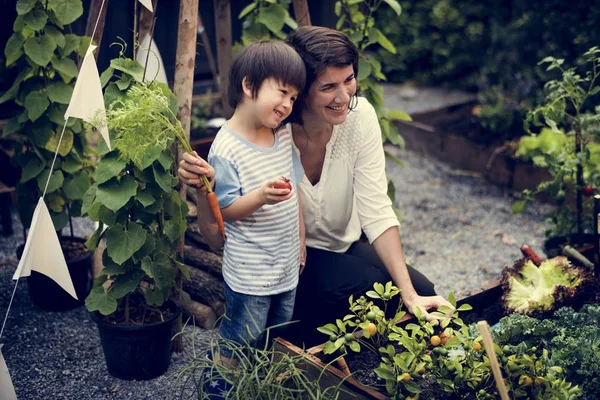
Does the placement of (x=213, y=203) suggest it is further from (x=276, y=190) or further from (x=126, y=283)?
(x=126, y=283)

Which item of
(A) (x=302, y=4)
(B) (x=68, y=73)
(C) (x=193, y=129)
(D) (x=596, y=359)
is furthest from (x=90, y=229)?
(D) (x=596, y=359)

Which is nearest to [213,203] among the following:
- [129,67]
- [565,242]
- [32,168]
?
[129,67]

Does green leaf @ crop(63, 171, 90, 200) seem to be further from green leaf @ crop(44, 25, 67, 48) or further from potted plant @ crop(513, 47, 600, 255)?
potted plant @ crop(513, 47, 600, 255)

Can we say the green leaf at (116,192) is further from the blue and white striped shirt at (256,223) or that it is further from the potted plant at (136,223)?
the blue and white striped shirt at (256,223)

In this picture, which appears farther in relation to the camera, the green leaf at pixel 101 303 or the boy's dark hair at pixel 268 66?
the green leaf at pixel 101 303

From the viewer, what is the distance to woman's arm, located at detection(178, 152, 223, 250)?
2246mm

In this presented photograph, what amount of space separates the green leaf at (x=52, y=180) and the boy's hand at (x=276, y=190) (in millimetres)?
1411

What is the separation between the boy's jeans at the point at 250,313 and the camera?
98.9 inches

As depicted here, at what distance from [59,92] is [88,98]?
851 millimetres

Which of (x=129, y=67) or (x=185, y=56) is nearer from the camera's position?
(x=129, y=67)

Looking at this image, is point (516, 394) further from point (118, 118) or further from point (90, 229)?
point (90, 229)

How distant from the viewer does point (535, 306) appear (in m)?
2.68

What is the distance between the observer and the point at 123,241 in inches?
107

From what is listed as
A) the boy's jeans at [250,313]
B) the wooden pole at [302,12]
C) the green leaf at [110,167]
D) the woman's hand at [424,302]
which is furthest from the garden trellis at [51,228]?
the wooden pole at [302,12]
